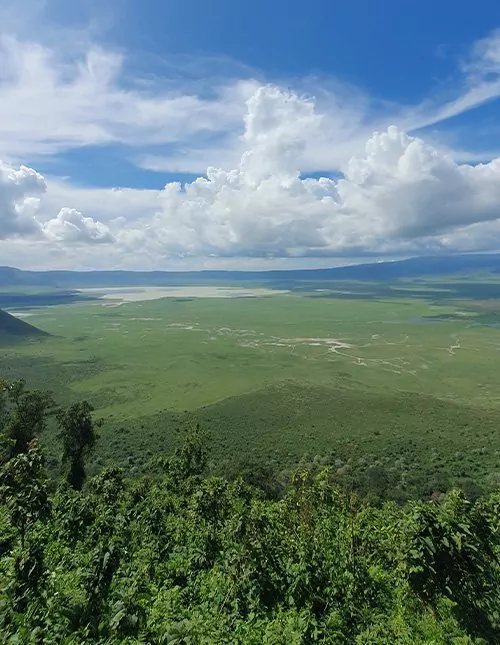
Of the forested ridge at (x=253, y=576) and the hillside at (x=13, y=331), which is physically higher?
the forested ridge at (x=253, y=576)

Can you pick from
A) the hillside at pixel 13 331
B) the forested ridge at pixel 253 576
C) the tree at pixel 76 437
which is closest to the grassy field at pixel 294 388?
the hillside at pixel 13 331

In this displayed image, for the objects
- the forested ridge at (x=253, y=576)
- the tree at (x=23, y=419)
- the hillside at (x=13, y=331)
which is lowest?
the hillside at (x=13, y=331)

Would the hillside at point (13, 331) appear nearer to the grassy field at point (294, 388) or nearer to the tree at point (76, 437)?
the grassy field at point (294, 388)

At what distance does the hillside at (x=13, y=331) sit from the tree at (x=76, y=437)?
350 feet

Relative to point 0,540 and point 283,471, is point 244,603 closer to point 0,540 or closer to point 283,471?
point 0,540

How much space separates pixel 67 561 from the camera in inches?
495

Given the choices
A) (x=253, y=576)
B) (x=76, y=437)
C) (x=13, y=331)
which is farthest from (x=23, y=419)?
(x=13, y=331)

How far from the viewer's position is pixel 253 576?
1052 centimetres

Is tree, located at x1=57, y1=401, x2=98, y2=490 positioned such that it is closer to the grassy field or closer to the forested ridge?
the grassy field

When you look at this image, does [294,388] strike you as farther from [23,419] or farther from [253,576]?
[253,576]

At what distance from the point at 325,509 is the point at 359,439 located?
37261 millimetres

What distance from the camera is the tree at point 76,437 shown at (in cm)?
3142

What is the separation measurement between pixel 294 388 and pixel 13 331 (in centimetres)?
9973

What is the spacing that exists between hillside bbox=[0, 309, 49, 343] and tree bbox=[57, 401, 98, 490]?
106678 millimetres
